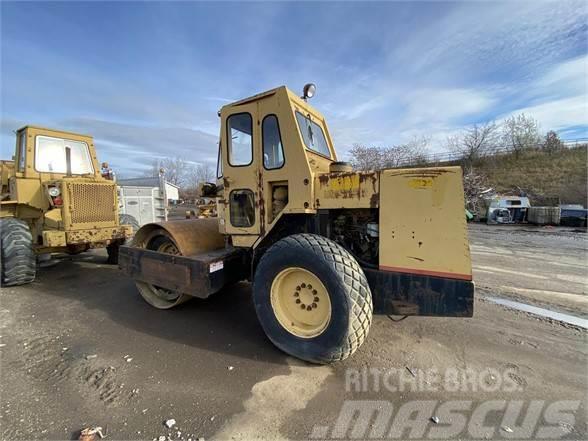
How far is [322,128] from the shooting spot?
4348 millimetres

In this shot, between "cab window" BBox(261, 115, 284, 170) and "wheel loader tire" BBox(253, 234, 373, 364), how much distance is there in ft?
3.29

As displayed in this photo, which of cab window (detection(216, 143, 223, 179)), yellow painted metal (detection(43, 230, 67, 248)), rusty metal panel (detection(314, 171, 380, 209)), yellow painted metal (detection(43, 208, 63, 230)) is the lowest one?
yellow painted metal (detection(43, 230, 67, 248))

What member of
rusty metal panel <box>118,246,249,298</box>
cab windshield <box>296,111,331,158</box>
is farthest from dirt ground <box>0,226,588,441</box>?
cab windshield <box>296,111,331,158</box>

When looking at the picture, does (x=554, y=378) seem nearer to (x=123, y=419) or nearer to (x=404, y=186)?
(x=404, y=186)

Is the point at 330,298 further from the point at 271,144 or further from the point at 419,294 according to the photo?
the point at 271,144

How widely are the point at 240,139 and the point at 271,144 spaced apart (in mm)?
484

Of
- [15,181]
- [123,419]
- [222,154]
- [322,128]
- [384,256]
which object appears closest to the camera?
[123,419]

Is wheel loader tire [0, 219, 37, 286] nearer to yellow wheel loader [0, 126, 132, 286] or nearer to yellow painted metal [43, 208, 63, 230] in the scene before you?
yellow wheel loader [0, 126, 132, 286]

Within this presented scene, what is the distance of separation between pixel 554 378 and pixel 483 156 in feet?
114

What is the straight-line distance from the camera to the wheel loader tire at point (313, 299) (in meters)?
2.65

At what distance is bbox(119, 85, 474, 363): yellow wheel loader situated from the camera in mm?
2643

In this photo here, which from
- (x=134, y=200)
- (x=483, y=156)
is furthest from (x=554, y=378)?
(x=483, y=156)

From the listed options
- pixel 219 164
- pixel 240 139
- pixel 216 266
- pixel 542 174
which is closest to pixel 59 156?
pixel 219 164

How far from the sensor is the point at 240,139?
3752 mm
